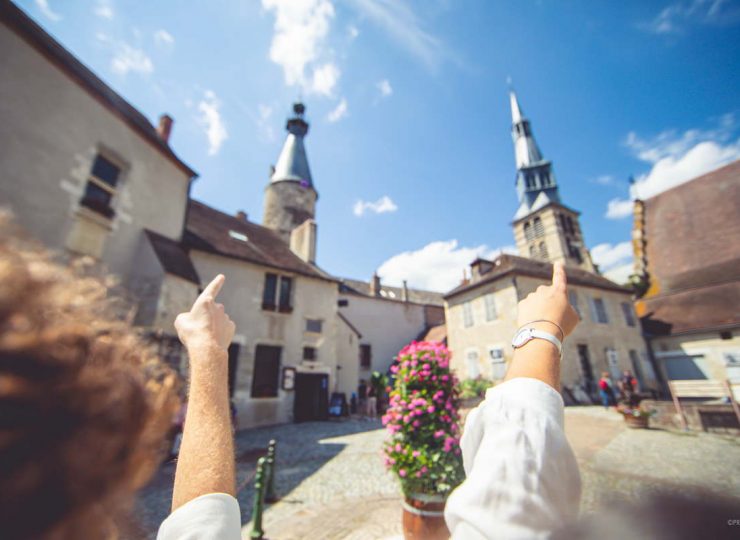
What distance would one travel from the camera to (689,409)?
841 cm

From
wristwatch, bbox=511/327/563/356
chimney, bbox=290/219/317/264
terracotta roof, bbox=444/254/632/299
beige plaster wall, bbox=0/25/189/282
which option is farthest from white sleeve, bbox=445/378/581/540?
chimney, bbox=290/219/317/264

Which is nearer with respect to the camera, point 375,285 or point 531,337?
point 531,337

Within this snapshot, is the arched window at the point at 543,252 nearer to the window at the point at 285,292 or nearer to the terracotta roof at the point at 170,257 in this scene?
the window at the point at 285,292

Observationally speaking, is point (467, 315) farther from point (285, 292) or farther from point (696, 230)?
point (696, 230)

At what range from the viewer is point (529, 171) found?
120ft

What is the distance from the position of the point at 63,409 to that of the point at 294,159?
32040mm

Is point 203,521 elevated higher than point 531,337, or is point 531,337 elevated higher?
point 531,337

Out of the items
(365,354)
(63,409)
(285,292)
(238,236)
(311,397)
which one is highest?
(238,236)

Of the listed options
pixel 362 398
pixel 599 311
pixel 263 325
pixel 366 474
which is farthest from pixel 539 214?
pixel 366 474

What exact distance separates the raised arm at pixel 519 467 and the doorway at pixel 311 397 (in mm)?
14652

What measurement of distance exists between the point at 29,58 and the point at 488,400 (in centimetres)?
1089

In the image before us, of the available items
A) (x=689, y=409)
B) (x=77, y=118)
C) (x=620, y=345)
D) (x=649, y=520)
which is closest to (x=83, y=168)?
(x=77, y=118)

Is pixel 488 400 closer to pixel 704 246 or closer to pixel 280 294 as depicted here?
pixel 280 294

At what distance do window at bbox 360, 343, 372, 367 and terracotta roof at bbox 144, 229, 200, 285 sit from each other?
1594 centimetres
